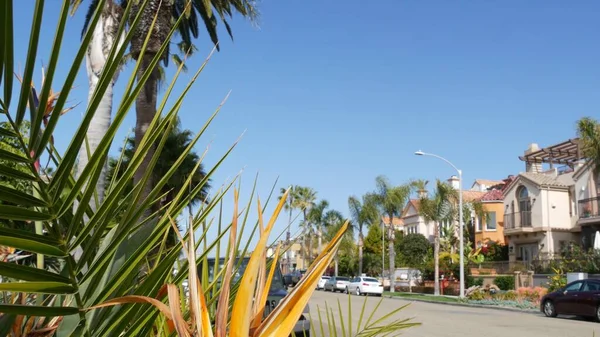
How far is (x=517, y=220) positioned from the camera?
47594mm

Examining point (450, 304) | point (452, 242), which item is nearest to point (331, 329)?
point (450, 304)

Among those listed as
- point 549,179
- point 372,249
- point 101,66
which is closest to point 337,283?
point 549,179

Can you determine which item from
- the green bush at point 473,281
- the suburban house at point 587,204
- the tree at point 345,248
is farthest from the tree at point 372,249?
the suburban house at point 587,204

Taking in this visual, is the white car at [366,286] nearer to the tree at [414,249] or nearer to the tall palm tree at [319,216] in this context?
the tree at [414,249]

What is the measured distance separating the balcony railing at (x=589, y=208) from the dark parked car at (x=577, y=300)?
20512 mm

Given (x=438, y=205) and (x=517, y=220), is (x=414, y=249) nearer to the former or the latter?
(x=517, y=220)

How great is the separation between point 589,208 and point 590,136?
10196mm

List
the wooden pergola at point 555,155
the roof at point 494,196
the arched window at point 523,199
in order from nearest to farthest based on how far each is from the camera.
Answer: the arched window at point 523,199
the wooden pergola at point 555,155
the roof at point 494,196

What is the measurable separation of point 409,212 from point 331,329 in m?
70.0

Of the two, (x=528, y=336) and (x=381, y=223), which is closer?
(x=528, y=336)

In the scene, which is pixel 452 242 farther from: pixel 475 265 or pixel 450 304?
pixel 450 304

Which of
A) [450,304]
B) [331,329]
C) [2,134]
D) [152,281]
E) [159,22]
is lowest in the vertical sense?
[450,304]

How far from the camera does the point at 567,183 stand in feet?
152

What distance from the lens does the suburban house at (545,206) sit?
44406 millimetres
